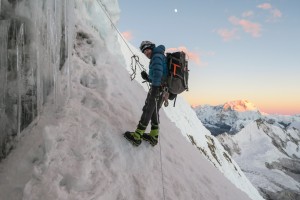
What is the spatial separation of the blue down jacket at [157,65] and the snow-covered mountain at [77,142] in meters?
1.41

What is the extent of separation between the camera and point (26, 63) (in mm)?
6223

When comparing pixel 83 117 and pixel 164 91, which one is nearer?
pixel 83 117

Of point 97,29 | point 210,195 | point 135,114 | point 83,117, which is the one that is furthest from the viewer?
point 97,29

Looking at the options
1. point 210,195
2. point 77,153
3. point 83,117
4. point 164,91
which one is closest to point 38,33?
point 83,117

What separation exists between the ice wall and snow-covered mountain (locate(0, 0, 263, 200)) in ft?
0.07

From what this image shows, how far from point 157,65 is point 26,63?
9.36 ft

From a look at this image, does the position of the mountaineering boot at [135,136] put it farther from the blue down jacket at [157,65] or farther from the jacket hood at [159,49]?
the jacket hood at [159,49]

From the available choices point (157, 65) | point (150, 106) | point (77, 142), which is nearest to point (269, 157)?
point (150, 106)

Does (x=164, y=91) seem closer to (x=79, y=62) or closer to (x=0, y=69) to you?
(x=79, y=62)

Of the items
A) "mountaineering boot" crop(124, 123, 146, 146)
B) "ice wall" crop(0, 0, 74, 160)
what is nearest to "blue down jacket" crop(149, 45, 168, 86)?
"mountaineering boot" crop(124, 123, 146, 146)

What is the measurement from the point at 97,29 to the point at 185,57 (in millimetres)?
5259

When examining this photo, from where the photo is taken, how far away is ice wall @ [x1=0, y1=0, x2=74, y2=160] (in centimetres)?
580

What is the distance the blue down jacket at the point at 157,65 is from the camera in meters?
7.47

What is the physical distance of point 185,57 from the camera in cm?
793
